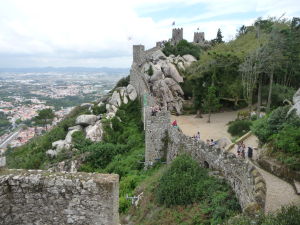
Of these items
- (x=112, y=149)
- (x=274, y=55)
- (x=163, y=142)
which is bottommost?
(x=112, y=149)

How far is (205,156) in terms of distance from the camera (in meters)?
12.2

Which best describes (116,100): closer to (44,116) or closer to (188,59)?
(188,59)

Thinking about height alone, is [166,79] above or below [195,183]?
above

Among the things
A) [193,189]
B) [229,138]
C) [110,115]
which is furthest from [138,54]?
[193,189]

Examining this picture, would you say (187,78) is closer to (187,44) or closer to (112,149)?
(187,44)

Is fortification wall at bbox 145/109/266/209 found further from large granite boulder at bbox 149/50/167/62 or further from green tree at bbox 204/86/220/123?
large granite boulder at bbox 149/50/167/62

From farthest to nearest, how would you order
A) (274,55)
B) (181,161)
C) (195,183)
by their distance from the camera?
1. (274,55)
2. (181,161)
3. (195,183)

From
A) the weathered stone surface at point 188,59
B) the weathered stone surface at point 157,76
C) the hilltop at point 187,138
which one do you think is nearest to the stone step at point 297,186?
the hilltop at point 187,138

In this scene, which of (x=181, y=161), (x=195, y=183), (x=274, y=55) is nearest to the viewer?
(x=195, y=183)

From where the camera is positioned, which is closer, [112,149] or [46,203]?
[46,203]

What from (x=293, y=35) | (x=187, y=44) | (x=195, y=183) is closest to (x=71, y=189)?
(x=195, y=183)

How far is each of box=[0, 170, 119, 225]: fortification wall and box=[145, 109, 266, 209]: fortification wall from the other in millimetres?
4198

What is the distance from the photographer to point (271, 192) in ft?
33.6

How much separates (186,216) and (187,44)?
111 feet
